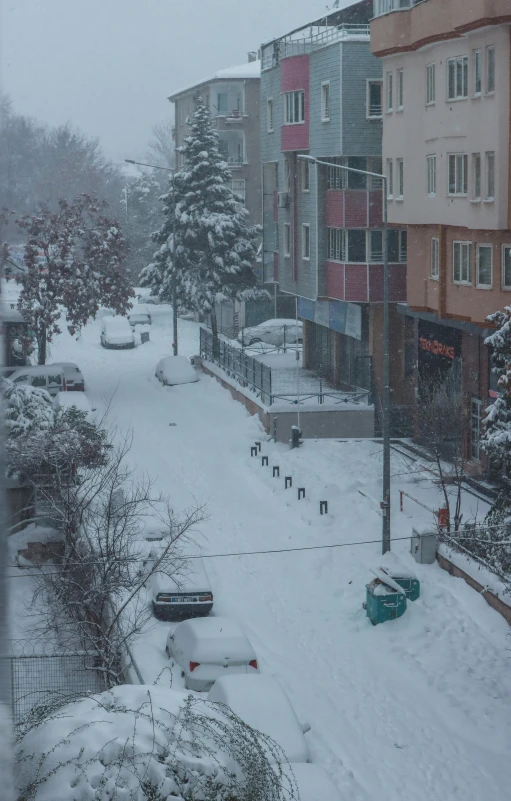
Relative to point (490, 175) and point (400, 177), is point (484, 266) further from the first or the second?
point (400, 177)

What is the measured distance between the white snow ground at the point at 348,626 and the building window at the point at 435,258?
4342 millimetres

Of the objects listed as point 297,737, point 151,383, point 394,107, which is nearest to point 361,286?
point 394,107

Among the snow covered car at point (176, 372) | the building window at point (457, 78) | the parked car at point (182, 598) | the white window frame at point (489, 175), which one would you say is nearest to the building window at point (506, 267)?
the white window frame at point (489, 175)

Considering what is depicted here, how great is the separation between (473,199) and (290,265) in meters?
13.4

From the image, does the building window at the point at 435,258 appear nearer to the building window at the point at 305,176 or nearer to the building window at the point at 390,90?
the building window at the point at 390,90

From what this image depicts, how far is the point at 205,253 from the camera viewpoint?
36906mm

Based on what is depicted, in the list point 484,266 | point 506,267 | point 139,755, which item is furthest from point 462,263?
point 139,755

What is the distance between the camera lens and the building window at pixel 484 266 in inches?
811

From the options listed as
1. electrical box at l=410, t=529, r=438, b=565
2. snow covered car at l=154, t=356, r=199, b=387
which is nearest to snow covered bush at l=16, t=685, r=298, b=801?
electrical box at l=410, t=529, r=438, b=565

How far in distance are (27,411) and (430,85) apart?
37.3ft

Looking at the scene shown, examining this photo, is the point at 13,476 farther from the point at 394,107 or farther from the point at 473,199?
the point at 394,107

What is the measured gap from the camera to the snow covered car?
33797 mm

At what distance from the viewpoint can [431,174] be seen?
23.1 m

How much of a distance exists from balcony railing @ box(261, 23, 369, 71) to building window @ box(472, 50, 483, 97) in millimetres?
8106
